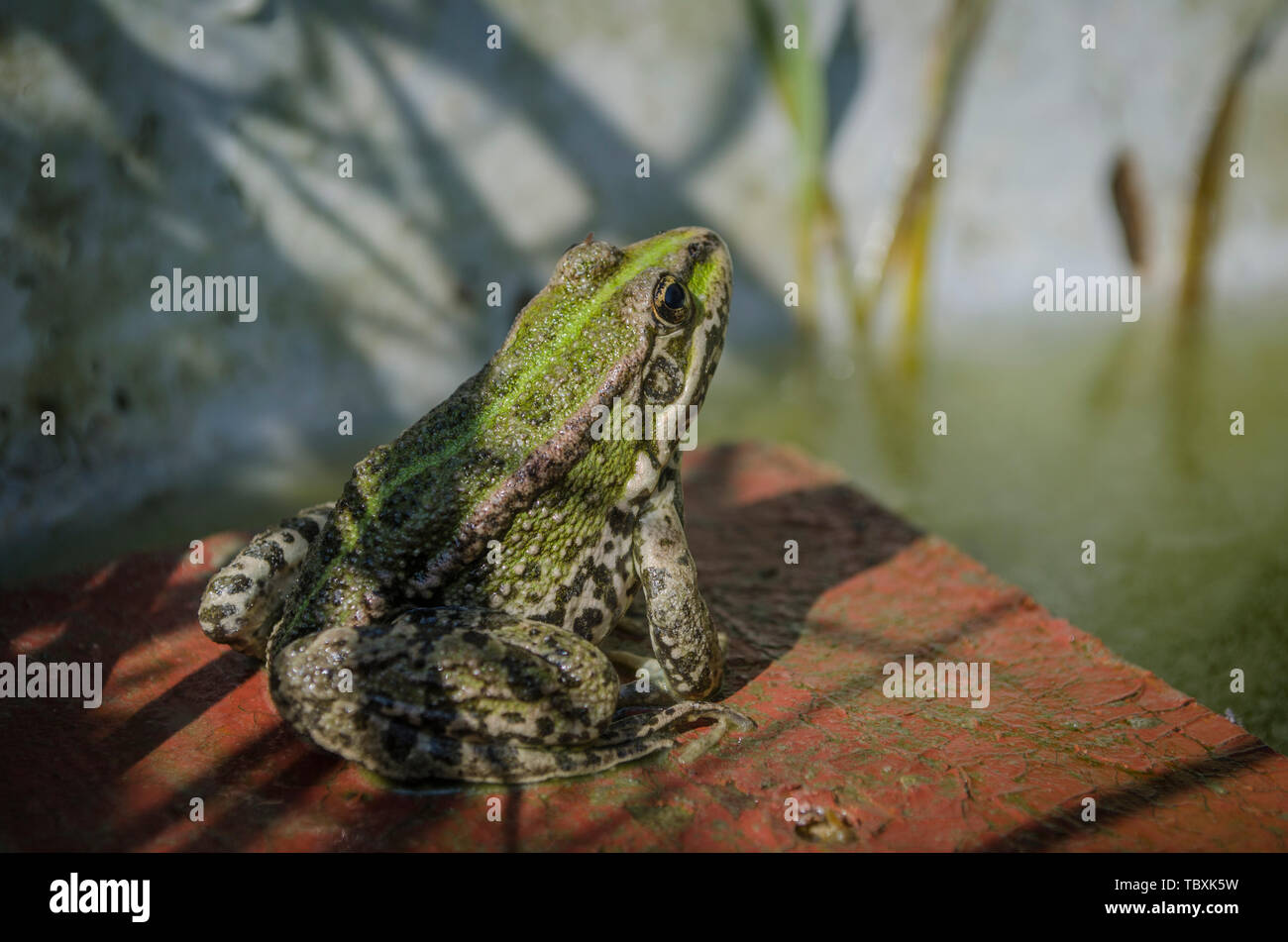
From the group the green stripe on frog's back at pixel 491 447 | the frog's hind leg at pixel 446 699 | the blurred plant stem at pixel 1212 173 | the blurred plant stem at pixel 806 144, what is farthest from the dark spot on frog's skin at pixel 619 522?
the blurred plant stem at pixel 1212 173

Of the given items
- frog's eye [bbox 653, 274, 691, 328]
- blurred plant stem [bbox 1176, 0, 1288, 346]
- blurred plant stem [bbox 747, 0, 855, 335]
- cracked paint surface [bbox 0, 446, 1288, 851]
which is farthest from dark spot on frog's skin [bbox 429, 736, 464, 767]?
blurred plant stem [bbox 1176, 0, 1288, 346]

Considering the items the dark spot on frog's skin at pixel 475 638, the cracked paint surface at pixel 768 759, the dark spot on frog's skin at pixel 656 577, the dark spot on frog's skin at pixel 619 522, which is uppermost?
the dark spot on frog's skin at pixel 619 522

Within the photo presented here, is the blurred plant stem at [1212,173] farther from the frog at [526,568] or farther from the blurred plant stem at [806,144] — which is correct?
the frog at [526,568]

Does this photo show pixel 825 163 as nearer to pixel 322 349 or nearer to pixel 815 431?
pixel 815 431

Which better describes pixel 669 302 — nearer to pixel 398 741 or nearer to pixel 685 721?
pixel 685 721

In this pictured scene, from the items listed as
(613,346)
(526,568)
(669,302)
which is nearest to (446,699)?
(526,568)

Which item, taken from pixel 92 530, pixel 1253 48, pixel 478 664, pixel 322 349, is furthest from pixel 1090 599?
pixel 1253 48
